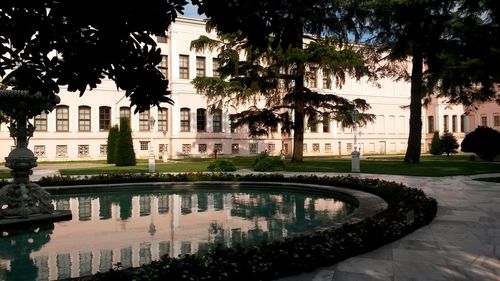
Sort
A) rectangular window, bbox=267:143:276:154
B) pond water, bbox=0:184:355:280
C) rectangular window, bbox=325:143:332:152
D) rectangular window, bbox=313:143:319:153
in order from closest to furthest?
pond water, bbox=0:184:355:280 → rectangular window, bbox=267:143:276:154 → rectangular window, bbox=313:143:319:153 → rectangular window, bbox=325:143:332:152

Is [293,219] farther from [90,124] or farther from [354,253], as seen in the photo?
[90,124]

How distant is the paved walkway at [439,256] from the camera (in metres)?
4.99

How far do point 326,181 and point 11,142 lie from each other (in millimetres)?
28852

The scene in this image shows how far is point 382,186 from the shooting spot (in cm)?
1240

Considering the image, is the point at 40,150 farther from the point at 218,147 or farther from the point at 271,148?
the point at 271,148

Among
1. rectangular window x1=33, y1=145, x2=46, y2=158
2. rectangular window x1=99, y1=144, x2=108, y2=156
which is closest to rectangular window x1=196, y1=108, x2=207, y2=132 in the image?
rectangular window x1=99, y1=144, x2=108, y2=156

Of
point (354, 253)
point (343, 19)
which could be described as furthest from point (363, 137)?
point (354, 253)

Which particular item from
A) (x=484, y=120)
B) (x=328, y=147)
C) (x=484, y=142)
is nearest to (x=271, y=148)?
(x=328, y=147)

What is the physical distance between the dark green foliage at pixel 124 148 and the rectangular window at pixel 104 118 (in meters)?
8.83

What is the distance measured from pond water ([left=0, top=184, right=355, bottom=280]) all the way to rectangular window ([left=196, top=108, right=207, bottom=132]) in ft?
92.2

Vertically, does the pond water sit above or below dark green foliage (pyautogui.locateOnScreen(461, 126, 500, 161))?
below

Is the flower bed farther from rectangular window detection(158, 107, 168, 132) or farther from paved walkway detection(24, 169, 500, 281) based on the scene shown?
rectangular window detection(158, 107, 168, 132)

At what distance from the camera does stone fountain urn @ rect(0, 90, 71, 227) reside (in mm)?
9172

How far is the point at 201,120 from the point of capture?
4303cm
